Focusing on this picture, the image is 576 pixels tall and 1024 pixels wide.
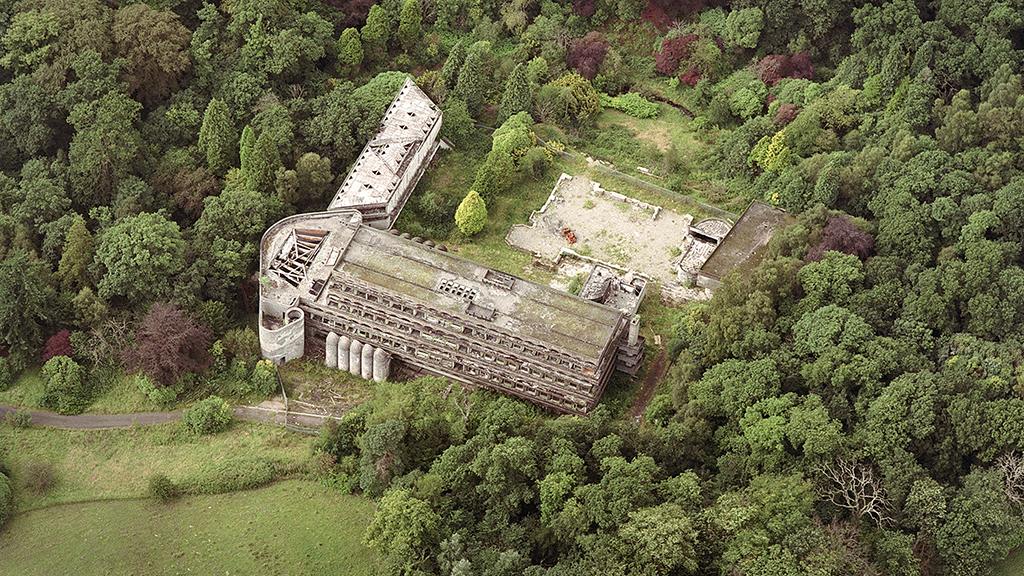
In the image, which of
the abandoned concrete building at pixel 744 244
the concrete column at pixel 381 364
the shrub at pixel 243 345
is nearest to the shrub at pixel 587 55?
the abandoned concrete building at pixel 744 244

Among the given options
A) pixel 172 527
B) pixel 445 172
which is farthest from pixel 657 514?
pixel 445 172

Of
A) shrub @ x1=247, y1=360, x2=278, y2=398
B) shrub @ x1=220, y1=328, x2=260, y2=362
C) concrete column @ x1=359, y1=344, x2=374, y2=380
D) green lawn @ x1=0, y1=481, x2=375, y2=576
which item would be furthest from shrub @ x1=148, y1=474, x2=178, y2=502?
concrete column @ x1=359, y1=344, x2=374, y2=380

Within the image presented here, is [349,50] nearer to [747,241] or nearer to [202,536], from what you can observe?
[747,241]

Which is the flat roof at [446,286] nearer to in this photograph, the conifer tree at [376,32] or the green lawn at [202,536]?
the green lawn at [202,536]

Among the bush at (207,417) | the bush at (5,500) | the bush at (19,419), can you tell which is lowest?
the bush at (5,500)

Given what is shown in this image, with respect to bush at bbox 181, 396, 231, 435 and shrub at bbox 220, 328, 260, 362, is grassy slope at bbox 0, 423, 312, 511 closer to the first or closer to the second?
bush at bbox 181, 396, 231, 435

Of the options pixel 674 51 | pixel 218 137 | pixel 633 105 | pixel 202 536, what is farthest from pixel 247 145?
pixel 674 51
